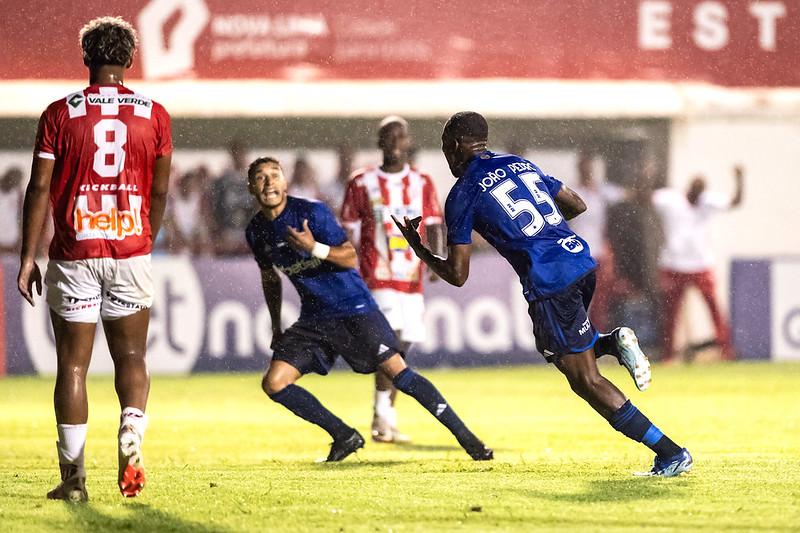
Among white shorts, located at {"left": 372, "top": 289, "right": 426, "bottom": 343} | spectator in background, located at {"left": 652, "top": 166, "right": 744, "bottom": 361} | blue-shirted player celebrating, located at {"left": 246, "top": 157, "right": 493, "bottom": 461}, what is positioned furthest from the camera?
spectator in background, located at {"left": 652, "top": 166, "right": 744, "bottom": 361}

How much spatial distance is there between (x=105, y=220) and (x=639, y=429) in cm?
273

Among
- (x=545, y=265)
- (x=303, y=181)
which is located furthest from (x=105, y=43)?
(x=303, y=181)

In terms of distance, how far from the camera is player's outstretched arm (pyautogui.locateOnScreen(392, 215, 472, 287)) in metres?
7.57

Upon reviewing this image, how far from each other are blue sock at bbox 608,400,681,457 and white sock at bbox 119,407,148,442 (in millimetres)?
2233

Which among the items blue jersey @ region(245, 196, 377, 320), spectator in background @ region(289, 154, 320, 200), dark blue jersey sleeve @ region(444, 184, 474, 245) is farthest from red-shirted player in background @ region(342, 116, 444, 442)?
spectator in background @ region(289, 154, 320, 200)

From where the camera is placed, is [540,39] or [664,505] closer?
[664,505]

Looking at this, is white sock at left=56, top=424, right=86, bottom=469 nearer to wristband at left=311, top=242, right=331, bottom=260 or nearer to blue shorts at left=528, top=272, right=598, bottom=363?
wristband at left=311, top=242, right=331, bottom=260

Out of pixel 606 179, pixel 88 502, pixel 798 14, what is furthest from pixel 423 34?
pixel 88 502

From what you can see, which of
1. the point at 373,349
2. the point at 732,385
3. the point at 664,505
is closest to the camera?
the point at 664,505

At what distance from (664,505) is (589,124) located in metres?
12.7

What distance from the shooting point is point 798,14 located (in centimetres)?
1872

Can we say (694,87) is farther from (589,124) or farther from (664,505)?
(664,505)

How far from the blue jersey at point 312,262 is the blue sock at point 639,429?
2060 millimetres

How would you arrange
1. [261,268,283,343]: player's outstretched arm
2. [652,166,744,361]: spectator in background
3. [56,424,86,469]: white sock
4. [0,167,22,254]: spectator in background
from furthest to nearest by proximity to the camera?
[652,166,744,361]: spectator in background
[0,167,22,254]: spectator in background
[261,268,283,343]: player's outstretched arm
[56,424,86,469]: white sock
